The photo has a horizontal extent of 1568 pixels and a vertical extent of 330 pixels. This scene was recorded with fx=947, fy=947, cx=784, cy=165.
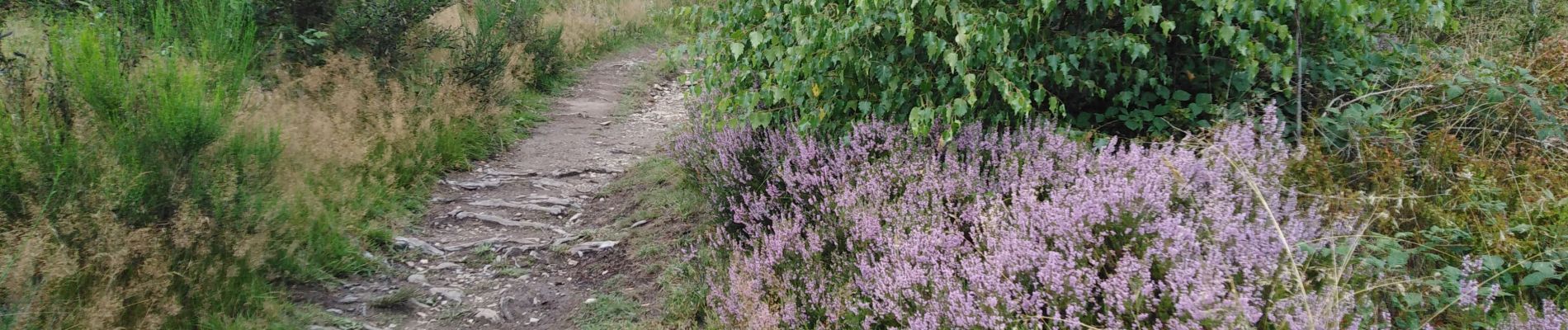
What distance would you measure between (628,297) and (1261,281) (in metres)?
2.69

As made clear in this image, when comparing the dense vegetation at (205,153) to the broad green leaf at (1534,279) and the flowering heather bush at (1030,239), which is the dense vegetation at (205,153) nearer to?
the flowering heather bush at (1030,239)

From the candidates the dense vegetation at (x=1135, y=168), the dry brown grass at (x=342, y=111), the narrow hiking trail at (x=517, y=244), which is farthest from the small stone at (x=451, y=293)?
the dense vegetation at (x=1135, y=168)

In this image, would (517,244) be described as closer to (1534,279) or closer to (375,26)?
(375,26)

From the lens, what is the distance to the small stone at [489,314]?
4.21m

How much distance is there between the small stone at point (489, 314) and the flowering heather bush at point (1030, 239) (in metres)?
1.07

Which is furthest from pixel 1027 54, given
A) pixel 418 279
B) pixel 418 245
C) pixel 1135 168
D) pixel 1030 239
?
pixel 418 245

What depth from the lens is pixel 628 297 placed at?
436 cm

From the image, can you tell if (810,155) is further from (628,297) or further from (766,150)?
(628,297)

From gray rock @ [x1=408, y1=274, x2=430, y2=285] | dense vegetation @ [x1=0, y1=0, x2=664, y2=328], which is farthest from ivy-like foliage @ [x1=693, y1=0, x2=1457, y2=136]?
dense vegetation @ [x1=0, y1=0, x2=664, y2=328]

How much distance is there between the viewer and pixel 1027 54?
13.0 feet

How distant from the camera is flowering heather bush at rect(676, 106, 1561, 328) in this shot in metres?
2.65

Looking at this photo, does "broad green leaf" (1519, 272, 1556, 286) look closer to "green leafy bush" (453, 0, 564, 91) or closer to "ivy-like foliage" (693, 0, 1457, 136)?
"ivy-like foliage" (693, 0, 1457, 136)

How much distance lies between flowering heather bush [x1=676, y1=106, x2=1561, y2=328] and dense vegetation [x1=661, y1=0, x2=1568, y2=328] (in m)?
0.01

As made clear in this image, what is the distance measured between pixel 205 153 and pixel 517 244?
156cm
